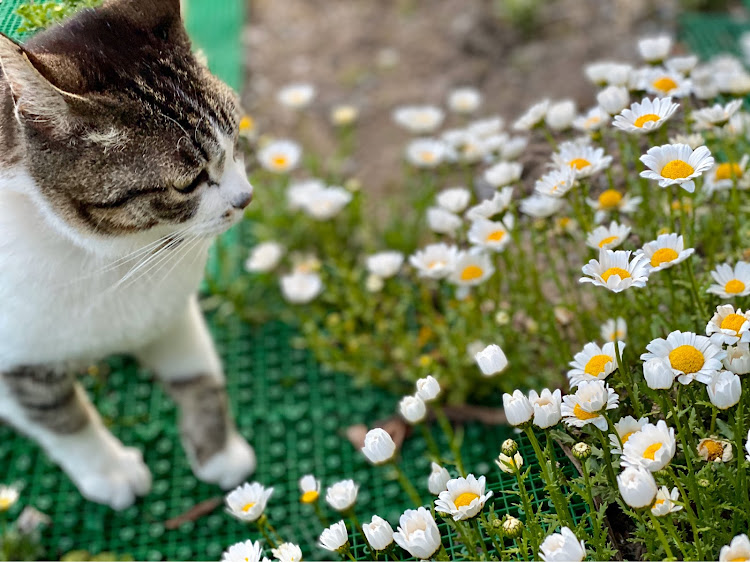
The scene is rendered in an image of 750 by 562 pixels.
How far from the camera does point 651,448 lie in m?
0.99

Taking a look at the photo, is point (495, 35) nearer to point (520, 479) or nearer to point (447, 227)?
point (447, 227)

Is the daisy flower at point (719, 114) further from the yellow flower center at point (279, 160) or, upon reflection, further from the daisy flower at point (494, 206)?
the yellow flower center at point (279, 160)

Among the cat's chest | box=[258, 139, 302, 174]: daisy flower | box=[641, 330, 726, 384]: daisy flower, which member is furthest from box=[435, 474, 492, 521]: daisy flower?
box=[258, 139, 302, 174]: daisy flower

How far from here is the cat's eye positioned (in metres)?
1.28

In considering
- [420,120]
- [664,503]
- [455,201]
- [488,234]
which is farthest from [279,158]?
[664,503]

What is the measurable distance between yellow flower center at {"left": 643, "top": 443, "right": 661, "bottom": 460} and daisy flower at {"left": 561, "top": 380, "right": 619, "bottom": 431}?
69 millimetres

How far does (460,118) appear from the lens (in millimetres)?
2682

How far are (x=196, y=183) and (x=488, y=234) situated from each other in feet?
1.74

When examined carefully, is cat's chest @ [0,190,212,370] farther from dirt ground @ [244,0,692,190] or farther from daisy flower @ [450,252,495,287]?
dirt ground @ [244,0,692,190]

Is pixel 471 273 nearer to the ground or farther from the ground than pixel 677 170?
A: nearer to the ground

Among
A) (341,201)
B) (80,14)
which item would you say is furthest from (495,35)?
(80,14)

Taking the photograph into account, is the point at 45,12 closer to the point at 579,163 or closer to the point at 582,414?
the point at 579,163

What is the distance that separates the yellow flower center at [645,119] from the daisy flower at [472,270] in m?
0.40

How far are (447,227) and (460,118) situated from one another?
3.67 feet
